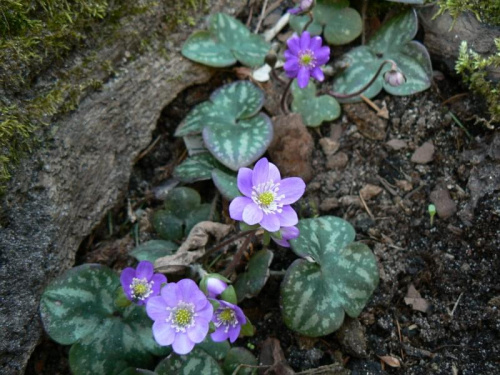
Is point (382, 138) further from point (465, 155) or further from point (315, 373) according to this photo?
point (315, 373)

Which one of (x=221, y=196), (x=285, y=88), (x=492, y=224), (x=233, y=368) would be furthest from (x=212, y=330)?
(x=285, y=88)

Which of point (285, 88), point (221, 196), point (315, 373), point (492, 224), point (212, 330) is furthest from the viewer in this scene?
point (285, 88)

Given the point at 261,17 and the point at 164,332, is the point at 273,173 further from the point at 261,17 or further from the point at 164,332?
the point at 261,17

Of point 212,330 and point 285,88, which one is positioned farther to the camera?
point 285,88

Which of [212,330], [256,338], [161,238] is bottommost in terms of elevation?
[256,338]

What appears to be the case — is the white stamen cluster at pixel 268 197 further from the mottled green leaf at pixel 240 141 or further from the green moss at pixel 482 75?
the green moss at pixel 482 75

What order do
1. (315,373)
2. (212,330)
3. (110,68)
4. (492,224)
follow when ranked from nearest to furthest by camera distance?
(212,330)
(315,373)
(492,224)
(110,68)

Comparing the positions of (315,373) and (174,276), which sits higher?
(174,276)
